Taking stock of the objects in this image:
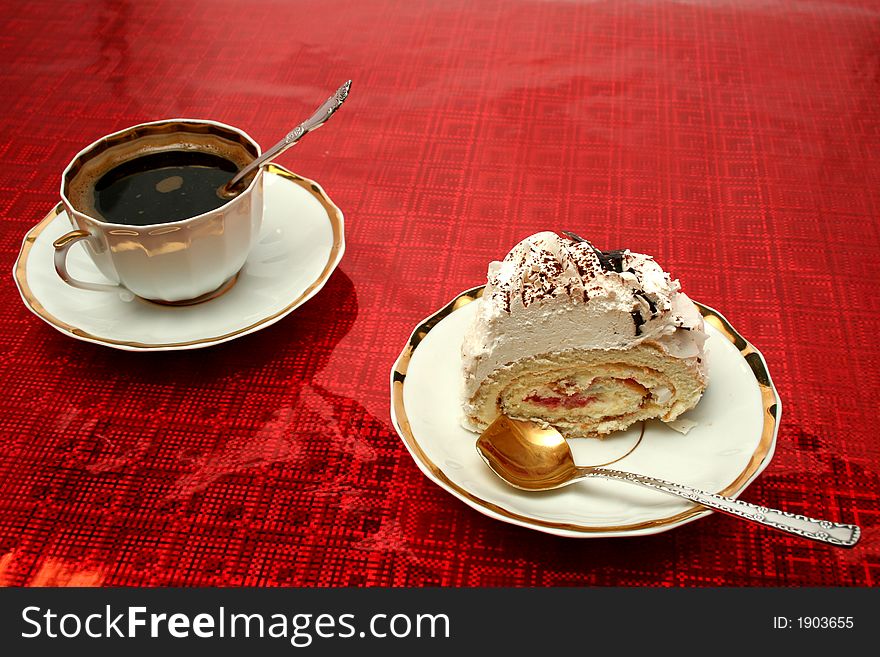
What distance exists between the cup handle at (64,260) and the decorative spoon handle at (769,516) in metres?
0.70

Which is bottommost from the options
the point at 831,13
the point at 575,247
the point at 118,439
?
the point at 118,439

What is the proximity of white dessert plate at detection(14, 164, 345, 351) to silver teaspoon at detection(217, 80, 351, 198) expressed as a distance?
12cm

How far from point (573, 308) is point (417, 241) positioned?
1.40 ft

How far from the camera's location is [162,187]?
47.6 inches

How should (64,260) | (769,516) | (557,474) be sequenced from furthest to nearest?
(64,260), (557,474), (769,516)

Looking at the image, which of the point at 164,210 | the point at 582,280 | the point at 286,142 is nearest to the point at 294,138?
the point at 286,142

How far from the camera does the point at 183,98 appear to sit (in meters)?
1.66

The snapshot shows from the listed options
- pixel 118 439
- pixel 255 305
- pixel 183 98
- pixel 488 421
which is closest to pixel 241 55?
pixel 183 98

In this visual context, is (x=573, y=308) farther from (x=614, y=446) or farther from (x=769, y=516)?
(x=769, y=516)

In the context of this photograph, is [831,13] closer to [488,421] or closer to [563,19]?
[563,19]

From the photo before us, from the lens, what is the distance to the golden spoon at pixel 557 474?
844 mm

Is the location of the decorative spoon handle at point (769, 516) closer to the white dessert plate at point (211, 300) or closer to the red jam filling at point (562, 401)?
the red jam filling at point (562, 401)

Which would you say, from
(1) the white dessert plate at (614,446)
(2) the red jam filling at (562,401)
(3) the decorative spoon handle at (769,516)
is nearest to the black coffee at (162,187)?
(1) the white dessert plate at (614,446)

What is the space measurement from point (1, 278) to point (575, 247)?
82 cm
